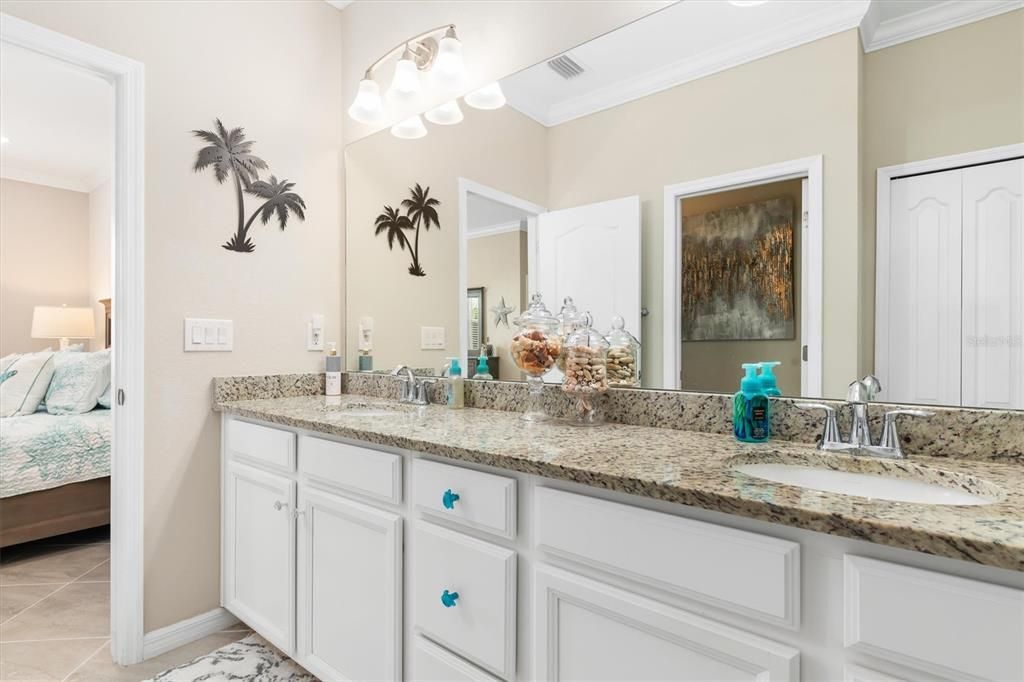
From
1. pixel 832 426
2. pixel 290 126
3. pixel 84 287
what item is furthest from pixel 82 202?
pixel 832 426

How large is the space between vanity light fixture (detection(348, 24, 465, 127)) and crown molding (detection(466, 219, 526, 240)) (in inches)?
22.6

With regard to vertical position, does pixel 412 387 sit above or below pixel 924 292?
below

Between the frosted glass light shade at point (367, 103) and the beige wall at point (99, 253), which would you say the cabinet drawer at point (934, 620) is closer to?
the frosted glass light shade at point (367, 103)

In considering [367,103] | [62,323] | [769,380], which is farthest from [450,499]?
[62,323]

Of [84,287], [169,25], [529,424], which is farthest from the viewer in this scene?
[84,287]

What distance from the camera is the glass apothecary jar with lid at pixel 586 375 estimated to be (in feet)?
4.82

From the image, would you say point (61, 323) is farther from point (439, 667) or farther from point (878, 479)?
point (878, 479)

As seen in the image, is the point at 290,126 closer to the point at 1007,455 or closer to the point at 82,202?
the point at 1007,455

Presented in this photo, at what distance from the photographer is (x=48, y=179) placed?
16.5ft

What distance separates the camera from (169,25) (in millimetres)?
1944

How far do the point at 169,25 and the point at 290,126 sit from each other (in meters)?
0.50

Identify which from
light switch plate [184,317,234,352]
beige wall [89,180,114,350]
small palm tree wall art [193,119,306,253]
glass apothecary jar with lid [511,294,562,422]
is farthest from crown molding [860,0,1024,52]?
beige wall [89,180,114,350]

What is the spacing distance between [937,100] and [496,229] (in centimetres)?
120

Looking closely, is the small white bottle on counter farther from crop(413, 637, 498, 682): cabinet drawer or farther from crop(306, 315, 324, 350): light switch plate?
crop(413, 637, 498, 682): cabinet drawer
